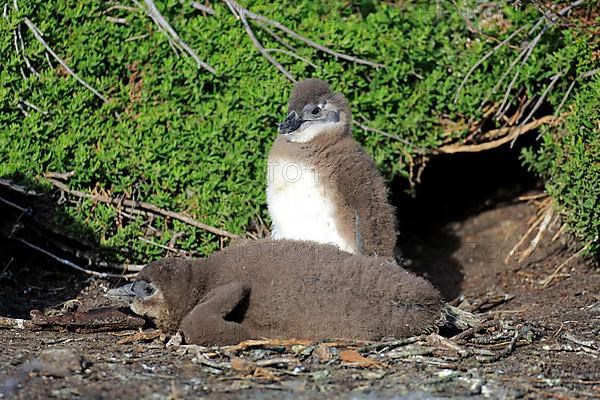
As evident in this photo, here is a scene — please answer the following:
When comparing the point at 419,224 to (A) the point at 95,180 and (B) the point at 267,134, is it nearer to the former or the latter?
(B) the point at 267,134

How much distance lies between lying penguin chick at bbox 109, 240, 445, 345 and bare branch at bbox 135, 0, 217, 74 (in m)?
2.40

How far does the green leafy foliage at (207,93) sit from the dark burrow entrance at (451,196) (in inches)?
56.6

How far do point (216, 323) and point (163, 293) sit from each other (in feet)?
1.33

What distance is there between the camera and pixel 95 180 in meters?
6.67

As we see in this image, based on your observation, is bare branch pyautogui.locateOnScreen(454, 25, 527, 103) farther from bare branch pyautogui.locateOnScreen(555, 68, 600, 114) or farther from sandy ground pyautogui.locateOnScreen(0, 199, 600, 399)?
sandy ground pyautogui.locateOnScreen(0, 199, 600, 399)

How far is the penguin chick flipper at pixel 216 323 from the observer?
14.3 feet

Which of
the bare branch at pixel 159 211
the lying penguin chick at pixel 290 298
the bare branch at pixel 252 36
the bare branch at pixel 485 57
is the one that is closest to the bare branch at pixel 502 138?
the bare branch at pixel 485 57

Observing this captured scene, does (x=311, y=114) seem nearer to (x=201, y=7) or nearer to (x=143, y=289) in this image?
(x=201, y=7)

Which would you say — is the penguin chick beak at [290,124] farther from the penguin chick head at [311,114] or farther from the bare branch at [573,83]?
the bare branch at [573,83]

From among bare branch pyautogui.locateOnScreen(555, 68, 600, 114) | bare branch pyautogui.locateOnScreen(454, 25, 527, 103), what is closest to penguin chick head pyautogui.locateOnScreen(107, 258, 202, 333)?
bare branch pyautogui.locateOnScreen(454, 25, 527, 103)

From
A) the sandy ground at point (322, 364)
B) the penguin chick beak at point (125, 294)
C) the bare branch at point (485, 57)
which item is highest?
the bare branch at point (485, 57)

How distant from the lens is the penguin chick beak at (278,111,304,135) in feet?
19.0

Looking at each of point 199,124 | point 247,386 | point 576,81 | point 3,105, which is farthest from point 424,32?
point 247,386

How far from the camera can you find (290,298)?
455cm
